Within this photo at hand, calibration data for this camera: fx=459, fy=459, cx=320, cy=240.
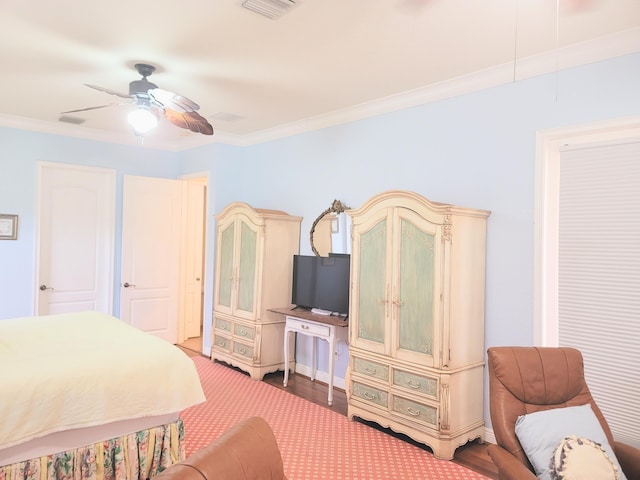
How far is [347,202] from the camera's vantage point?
14.9 ft

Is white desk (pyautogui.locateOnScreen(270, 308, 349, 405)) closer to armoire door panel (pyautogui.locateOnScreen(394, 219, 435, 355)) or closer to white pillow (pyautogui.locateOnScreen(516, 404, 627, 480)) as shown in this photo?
armoire door panel (pyautogui.locateOnScreen(394, 219, 435, 355))

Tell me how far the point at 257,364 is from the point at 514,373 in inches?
116

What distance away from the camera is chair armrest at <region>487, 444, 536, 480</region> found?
6.35 ft

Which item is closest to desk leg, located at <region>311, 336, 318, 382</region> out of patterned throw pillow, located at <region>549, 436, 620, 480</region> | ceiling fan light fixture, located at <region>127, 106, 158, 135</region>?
ceiling fan light fixture, located at <region>127, 106, 158, 135</region>

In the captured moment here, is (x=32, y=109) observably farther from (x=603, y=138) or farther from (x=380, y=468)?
(x=603, y=138)

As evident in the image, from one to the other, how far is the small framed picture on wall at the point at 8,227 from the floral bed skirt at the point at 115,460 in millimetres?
3454

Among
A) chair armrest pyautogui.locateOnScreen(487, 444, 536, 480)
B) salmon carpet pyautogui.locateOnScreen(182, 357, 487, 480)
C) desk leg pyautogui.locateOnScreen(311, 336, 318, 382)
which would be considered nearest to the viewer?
chair armrest pyautogui.locateOnScreen(487, 444, 536, 480)

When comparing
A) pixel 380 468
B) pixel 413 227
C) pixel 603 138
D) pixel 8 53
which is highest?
pixel 8 53

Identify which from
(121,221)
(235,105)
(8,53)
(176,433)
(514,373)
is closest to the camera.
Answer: (514,373)

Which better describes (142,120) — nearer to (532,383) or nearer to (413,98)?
(413,98)

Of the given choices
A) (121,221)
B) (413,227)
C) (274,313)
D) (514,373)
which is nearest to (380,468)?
(514,373)

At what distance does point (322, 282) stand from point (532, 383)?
234cm

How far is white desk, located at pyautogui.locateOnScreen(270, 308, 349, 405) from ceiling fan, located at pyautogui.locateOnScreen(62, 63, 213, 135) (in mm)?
1911

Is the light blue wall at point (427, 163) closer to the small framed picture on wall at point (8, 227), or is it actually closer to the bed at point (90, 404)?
the small framed picture on wall at point (8, 227)
